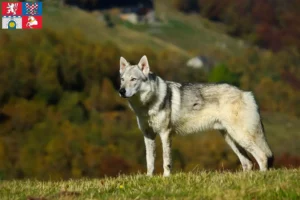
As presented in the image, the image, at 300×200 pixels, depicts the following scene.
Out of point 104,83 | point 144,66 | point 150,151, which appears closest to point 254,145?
point 150,151

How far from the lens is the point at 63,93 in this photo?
418 feet

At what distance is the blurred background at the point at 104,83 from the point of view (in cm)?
9644

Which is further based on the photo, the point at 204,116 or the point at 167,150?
the point at 204,116

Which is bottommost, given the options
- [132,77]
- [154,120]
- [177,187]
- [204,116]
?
[204,116]

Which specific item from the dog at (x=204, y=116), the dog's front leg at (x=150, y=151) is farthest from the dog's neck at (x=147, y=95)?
the dog's front leg at (x=150, y=151)

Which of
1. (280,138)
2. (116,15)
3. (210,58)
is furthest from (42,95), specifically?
(116,15)

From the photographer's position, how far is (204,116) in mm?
16234

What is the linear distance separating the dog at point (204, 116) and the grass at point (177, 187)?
1904 millimetres

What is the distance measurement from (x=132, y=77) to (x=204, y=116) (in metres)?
1.92

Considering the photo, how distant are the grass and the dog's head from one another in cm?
189

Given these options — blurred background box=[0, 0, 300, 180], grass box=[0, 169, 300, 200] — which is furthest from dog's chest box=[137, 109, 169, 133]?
blurred background box=[0, 0, 300, 180]

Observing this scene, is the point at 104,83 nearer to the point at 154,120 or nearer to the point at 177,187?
the point at 154,120

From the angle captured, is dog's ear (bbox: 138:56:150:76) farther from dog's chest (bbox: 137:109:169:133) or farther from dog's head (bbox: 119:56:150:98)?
dog's chest (bbox: 137:109:169:133)

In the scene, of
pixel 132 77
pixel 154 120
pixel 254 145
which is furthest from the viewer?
pixel 254 145
